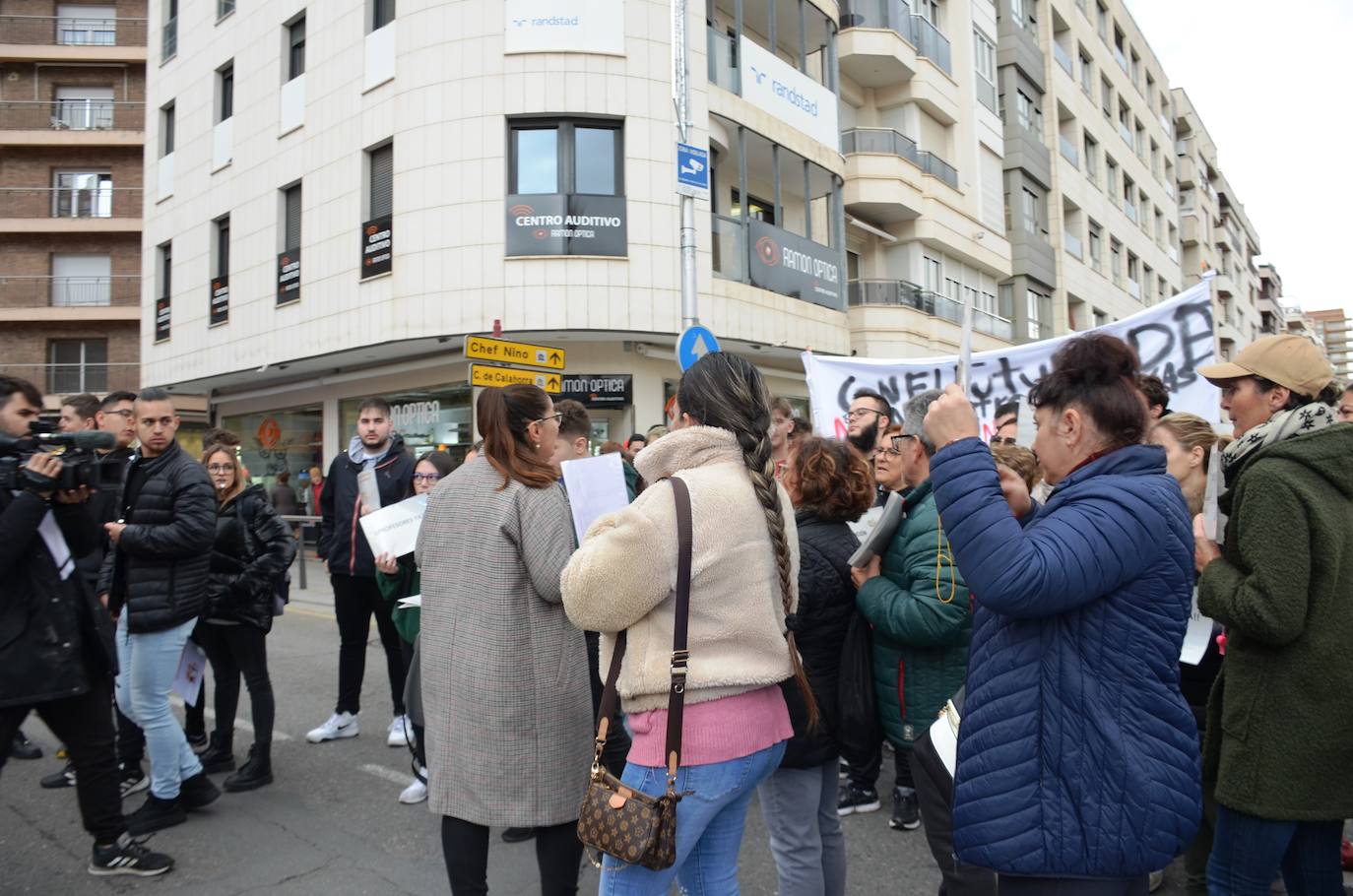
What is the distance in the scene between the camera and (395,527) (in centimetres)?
457

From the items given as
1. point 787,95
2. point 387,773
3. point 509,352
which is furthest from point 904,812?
point 787,95

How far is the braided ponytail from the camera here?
2.27 metres

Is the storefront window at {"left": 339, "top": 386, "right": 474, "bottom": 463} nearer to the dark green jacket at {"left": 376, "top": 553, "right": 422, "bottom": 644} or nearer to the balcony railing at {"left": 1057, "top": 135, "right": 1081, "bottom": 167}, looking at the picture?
the dark green jacket at {"left": 376, "top": 553, "right": 422, "bottom": 644}

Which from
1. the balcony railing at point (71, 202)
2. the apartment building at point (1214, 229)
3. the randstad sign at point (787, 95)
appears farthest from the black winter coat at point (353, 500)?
the apartment building at point (1214, 229)

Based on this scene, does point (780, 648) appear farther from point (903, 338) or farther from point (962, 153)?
point (962, 153)

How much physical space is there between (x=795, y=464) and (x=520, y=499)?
42.4 inches

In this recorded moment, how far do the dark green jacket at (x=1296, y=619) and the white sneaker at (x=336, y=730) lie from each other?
16.5 feet

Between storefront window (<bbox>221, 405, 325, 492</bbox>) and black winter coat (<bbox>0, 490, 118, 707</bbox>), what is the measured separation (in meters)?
16.9

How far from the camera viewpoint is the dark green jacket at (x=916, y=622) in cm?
284

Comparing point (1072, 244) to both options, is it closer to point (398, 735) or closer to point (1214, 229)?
→ point (398, 735)

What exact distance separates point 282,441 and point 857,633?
20.2 meters

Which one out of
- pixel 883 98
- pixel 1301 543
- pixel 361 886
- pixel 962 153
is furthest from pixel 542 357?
pixel 962 153

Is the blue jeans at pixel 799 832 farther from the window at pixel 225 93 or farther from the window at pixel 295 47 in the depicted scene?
the window at pixel 225 93

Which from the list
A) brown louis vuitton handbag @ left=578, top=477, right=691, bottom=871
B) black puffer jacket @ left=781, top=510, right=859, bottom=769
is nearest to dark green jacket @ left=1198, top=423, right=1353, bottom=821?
black puffer jacket @ left=781, top=510, right=859, bottom=769
